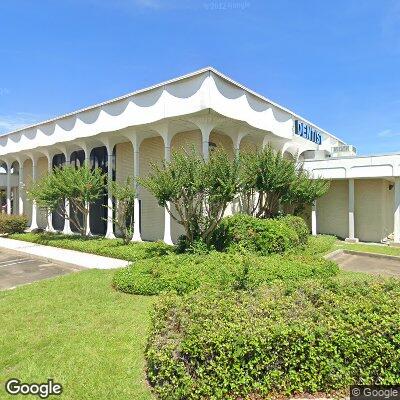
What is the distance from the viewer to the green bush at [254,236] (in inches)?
455

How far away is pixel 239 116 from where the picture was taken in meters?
15.0

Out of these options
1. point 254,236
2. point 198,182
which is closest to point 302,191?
point 254,236

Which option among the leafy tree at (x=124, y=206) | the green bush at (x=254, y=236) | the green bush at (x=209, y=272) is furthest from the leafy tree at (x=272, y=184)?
the leafy tree at (x=124, y=206)

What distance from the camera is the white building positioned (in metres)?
14.4

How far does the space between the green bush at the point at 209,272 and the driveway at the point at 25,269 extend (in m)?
3.33

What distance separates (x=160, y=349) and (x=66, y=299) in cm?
456

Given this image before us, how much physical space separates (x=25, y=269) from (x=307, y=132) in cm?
1993

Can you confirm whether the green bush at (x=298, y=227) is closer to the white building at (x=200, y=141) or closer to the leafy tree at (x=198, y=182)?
the leafy tree at (x=198, y=182)

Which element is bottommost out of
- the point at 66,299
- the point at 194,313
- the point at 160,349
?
the point at 66,299

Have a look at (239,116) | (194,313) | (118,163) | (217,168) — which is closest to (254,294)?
(194,313)

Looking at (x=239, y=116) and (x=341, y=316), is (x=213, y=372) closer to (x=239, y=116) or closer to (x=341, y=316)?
(x=341, y=316)

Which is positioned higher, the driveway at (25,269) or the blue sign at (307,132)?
the blue sign at (307,132)

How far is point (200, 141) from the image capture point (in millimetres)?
16500

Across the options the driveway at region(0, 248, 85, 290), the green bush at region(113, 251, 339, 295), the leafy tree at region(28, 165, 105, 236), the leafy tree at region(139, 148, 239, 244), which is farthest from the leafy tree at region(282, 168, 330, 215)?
the driveway at region(0, 248, 85, 290)
